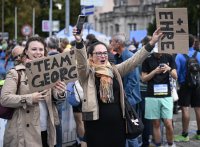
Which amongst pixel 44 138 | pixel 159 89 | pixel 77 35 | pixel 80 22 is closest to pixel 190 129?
pixel 159 89

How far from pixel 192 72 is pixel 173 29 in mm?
3717

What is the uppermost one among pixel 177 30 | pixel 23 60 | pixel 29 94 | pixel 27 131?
pixel 177 30

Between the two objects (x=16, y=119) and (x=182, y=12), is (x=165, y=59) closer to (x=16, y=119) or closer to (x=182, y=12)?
(x=182, y=12)

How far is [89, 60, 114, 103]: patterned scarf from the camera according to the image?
227 inches

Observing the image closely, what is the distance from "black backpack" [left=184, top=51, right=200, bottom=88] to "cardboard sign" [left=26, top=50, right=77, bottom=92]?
5.10m

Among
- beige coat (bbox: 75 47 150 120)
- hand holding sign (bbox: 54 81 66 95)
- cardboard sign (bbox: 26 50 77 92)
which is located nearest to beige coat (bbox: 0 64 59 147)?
cardboard sign (bbox: 26 50 77 92)

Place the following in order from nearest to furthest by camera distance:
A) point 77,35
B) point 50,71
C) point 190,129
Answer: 1. point 50,71
2. point 77,35
3. point 190,129

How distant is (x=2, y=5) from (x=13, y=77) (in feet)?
131

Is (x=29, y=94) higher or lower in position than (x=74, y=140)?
higher

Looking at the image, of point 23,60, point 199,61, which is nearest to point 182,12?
point 23,60

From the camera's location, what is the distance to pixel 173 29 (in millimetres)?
6637

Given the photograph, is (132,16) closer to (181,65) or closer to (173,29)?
(181,65)

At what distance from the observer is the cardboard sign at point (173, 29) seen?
259 inches

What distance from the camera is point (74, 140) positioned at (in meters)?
9.95
